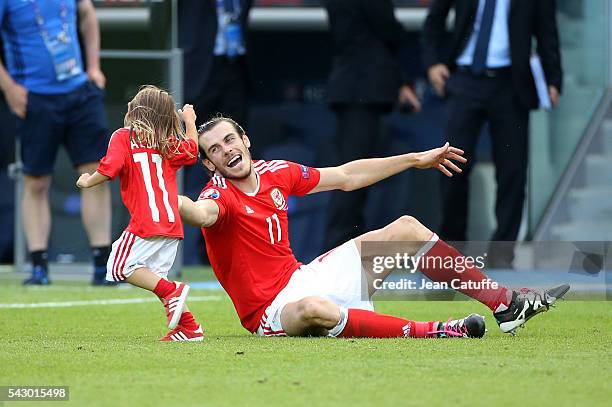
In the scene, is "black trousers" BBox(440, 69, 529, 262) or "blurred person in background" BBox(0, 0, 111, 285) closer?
"blurred person in background" BBox(0, 0, 111, 285)

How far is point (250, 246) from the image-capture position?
22.0ft

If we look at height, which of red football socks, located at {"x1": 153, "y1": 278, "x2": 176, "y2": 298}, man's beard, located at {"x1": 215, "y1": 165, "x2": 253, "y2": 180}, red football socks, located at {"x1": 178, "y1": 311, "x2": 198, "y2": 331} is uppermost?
man's beard, located at {"x1": 215, "y1": 165, "x2": 253, "y2": 180}

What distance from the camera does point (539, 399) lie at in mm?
4691

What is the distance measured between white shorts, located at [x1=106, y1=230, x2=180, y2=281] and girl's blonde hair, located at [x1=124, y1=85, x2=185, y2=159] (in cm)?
46

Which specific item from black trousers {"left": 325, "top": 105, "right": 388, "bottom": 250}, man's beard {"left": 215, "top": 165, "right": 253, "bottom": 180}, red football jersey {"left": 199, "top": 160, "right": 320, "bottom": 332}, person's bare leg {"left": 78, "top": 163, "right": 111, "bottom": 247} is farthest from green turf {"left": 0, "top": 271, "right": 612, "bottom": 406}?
black trousers {"left": 325, "top": 105, "right": 388, "bottom": 250}

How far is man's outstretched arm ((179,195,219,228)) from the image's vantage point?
255 inches

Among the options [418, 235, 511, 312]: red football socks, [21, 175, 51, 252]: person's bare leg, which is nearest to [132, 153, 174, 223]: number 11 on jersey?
[418, 235, 511, 312]: red football socks

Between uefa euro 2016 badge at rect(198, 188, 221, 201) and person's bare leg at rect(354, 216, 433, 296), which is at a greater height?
uefa euro 2016 badge at rect(198, 188, 221, 201)

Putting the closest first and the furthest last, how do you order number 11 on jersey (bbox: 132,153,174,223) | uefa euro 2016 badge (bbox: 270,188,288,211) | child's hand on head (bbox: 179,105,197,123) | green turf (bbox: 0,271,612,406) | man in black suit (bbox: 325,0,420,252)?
green turf (bbox: 0,271,612,406) < number 11 on jersey (bbox: 132,153,174,223) < uefa euro 2016 badge (bbox: 270,188,288,211) < child's hand on head (bbox: 179,105,197,123) < man in black suit (bbox: 325,0,420,252)

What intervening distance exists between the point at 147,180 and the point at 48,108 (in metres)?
3.69

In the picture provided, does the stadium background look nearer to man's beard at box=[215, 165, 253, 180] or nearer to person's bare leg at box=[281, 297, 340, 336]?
man's beard at box=[215, 165, 253, 180]

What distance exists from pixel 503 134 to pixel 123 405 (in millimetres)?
6646

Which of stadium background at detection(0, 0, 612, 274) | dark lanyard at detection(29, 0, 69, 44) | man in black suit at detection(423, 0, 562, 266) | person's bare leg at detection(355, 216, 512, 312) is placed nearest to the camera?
person's bare leg at detection(355, 216, 512, 312)

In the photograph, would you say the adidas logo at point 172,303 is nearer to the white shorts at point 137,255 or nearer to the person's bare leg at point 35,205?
the white shorts at point 137,255
